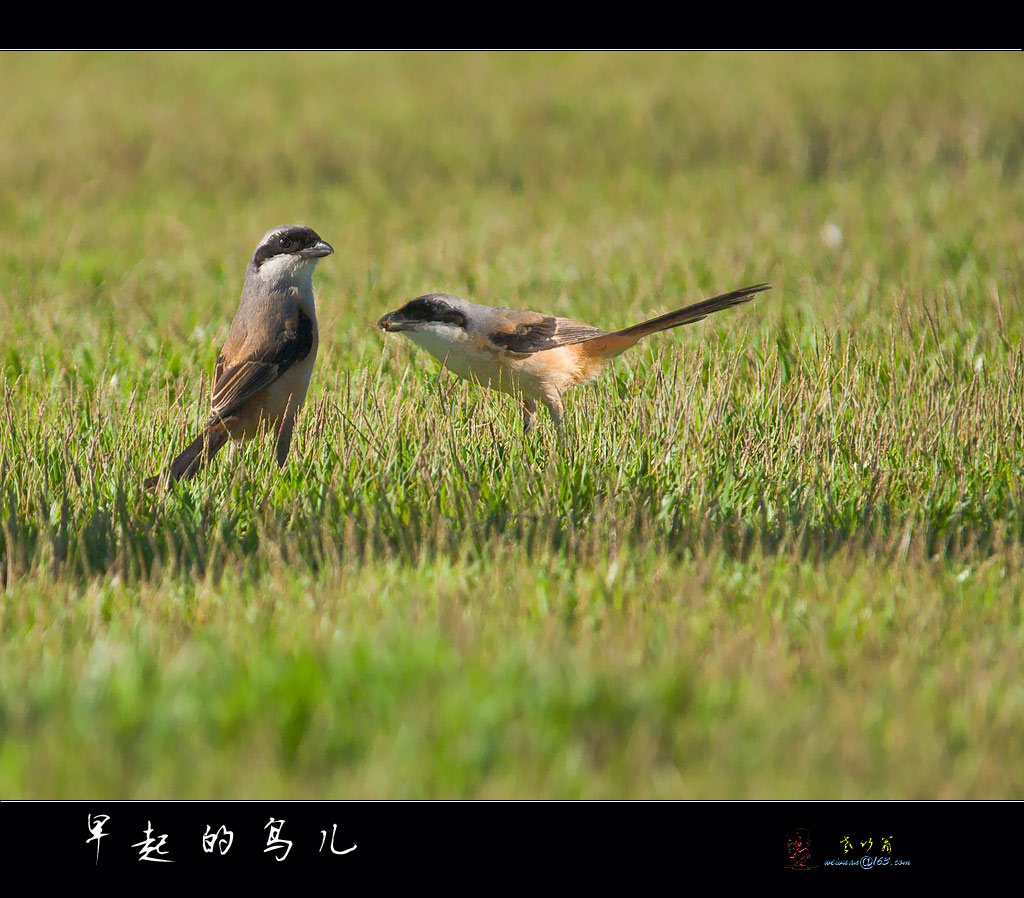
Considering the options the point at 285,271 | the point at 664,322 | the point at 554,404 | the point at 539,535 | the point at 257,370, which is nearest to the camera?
the point at 539,535

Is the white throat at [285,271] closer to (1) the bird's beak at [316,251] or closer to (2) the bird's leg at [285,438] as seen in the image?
(1) the bird's beak at [316,251]

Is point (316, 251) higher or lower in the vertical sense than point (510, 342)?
higher

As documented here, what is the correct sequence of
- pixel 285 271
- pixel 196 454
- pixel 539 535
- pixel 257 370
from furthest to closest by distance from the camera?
pixel 285 271 < pixel 257 370 < pixel 196 454 < pixel 539 535

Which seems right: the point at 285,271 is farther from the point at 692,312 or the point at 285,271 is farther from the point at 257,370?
the point at 692,312

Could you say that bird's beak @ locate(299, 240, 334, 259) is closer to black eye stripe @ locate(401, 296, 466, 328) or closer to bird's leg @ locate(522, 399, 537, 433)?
black eye stripe @ locate(401, 296, 466, 328)

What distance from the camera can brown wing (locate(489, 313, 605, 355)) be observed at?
7469 mm

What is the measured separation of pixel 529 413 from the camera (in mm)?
7559

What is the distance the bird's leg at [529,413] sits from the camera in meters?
7.42

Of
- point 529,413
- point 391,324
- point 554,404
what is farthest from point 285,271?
point 554,404

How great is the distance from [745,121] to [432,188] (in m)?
5.86

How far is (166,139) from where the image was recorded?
1891cm

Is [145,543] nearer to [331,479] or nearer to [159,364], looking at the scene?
→ [331,479]

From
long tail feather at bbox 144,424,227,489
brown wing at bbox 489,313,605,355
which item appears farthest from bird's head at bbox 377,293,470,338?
long tail feather at bbox 144,424,227,489

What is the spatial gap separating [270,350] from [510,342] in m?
1.41
